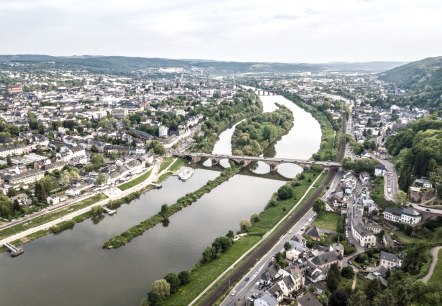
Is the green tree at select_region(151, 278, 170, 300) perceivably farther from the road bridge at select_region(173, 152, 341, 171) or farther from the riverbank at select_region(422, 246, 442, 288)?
the road bridge at select_region(173, 152, 341, 171)

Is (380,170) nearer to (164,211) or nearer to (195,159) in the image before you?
(195,159)

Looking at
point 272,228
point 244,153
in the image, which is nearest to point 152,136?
point 244,153

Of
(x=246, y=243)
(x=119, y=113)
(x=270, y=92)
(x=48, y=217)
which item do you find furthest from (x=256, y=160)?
(x=270, y=92)

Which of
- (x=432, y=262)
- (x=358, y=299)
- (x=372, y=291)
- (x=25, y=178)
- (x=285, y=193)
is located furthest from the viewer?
(x=25, y=178)

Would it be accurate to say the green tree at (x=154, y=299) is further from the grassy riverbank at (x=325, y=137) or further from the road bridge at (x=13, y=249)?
the grassy riverbank at (x=325, y=137)

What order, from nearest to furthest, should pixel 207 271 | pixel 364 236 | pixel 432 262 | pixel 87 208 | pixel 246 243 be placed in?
pixel 432 262 → pixel 207 271 → pixel 364 236 → pixel 246 243 → pixel 87 208

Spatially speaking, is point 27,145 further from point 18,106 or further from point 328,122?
point 328,122

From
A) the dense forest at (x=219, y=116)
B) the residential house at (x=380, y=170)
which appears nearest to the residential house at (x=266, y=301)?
the residential house at (x=380, y=170)

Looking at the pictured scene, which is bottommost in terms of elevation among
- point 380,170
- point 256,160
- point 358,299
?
point 256,160
